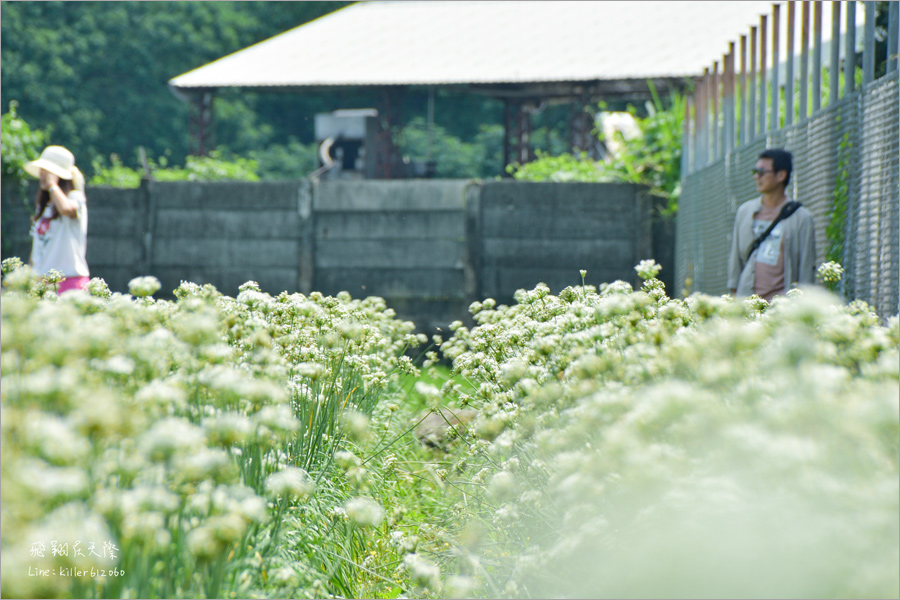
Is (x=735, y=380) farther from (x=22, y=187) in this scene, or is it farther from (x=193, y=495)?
(x=22, y=187)

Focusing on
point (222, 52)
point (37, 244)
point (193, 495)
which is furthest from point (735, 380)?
point (222, 52)

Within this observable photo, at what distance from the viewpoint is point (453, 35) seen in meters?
14.5

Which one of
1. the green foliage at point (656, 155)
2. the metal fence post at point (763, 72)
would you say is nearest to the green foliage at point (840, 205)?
the metal fence post at point (763, 72)

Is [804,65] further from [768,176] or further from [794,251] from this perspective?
[794,251]

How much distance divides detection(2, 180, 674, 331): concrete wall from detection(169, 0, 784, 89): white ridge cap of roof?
146 inches

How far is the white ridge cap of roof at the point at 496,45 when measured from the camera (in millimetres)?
12188

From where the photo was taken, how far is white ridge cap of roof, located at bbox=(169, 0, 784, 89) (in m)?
12.2

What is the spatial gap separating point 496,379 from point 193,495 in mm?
1327

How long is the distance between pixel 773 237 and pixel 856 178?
1.84 feet

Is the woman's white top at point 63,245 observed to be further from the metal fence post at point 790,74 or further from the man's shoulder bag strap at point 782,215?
the metal fence post at point 790,74

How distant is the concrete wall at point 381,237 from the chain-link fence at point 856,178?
1998 mm

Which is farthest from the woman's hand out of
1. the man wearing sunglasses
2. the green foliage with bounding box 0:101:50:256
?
the man wearing sunglasses

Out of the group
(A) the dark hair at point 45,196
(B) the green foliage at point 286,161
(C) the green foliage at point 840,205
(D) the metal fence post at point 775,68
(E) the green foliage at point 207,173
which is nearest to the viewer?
(C) the green foliage at point 840,205

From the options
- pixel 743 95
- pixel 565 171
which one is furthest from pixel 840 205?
pixel 565 171
